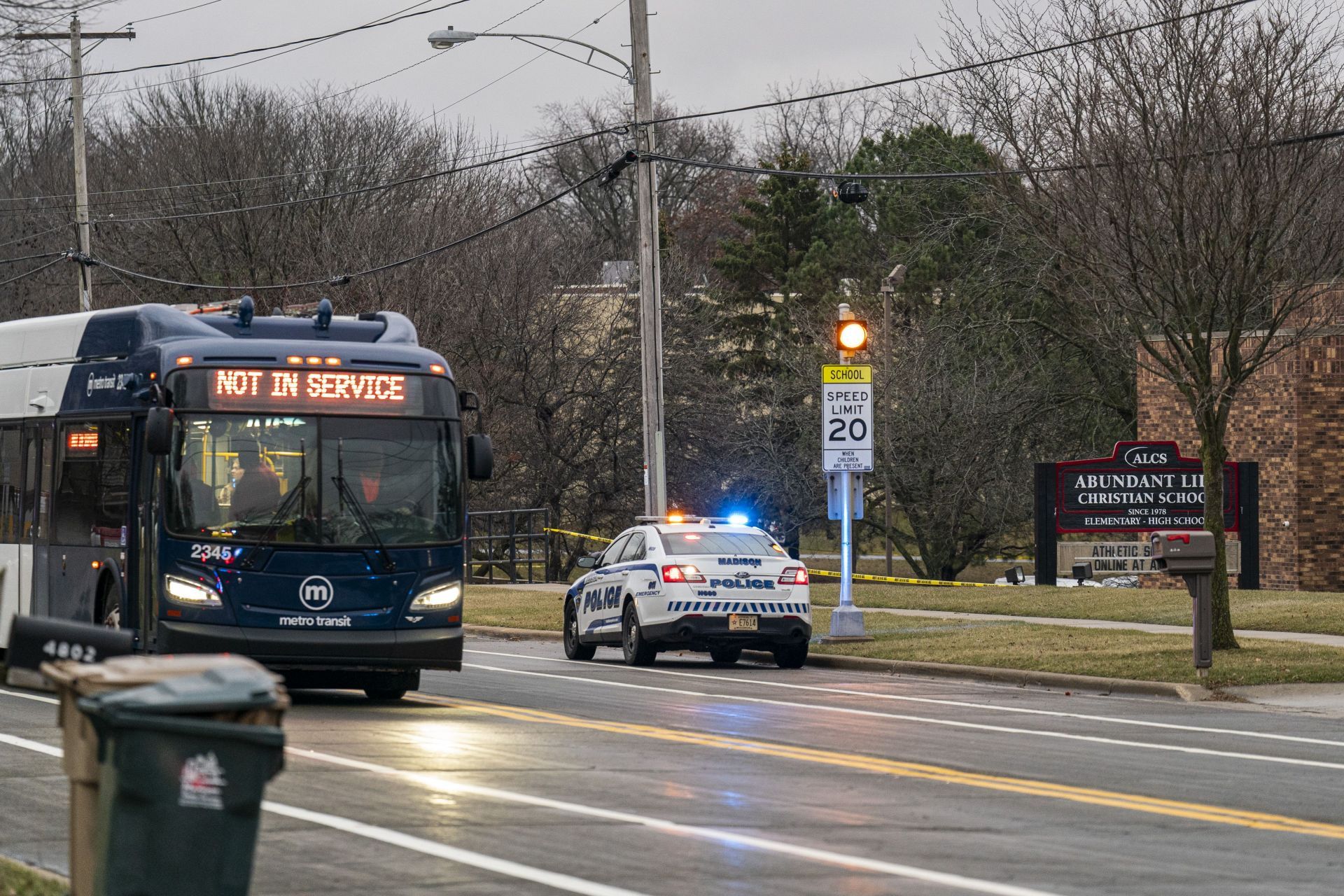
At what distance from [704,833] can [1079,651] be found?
12.0 meters

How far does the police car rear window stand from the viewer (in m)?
21.4

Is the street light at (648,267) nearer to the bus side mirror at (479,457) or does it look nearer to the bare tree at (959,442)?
the bus side mirror at (479,457)

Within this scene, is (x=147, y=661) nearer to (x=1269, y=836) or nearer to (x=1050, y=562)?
(x=1269, y=836)

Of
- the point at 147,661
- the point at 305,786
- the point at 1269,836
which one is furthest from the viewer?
the point at 305,786

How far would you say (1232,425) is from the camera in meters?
34.1

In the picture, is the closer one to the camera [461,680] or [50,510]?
[50,510]

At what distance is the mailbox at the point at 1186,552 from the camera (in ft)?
60.1

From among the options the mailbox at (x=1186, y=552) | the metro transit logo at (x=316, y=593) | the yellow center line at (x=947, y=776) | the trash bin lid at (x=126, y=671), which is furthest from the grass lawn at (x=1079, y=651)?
the trash bin lid at (x=126, y=671)

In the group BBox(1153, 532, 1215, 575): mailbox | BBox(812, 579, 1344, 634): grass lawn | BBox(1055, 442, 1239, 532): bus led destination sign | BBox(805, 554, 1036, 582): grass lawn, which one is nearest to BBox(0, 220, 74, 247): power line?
BBox(805, 554, 1036, 582): grass lawn

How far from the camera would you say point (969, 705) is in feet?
55.4

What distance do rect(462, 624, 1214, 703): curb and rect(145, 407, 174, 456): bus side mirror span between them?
28.8 ft

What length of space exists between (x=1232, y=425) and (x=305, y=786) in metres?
26.2

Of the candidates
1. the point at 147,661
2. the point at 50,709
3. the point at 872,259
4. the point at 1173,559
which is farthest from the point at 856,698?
the point at 872,259

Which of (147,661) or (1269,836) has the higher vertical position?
(147,661)
